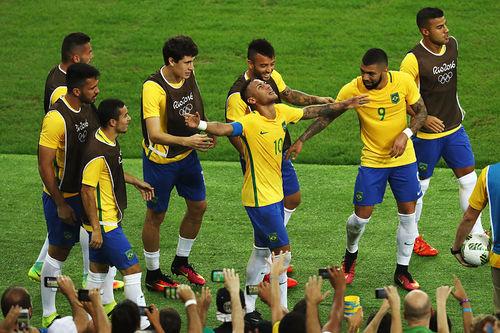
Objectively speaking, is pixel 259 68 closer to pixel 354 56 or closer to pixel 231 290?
pixel 231 290

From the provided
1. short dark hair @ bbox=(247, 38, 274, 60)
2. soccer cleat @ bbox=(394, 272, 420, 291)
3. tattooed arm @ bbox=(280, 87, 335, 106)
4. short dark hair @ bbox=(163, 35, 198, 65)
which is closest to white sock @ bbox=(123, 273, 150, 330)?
short dark hair @ bbox=(163, 35, 198, 65)

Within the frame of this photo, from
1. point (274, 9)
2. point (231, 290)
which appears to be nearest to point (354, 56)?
point (274, 9)

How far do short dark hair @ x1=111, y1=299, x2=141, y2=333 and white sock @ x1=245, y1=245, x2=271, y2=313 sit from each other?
8.17ft

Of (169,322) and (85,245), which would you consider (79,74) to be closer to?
(85,245)

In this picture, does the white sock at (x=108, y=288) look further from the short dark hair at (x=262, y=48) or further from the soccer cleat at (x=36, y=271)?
the short dark hair at (x=262, y=48)

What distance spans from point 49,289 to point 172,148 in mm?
1777

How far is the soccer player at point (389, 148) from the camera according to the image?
1107 cm

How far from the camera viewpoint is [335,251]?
12227mm

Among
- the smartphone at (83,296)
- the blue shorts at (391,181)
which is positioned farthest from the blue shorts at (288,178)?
the smartphone at (83,296)

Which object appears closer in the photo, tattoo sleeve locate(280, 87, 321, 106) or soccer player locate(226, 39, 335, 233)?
soccer player locate(226, 39, 335, 233)

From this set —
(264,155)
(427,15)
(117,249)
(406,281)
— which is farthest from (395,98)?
(117,249)

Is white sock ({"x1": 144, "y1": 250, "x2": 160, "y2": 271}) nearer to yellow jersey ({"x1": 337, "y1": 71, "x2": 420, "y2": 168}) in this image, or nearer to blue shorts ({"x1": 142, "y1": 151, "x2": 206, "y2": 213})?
blue shorts ({"x1": 142, "y1": 151, "x2": 206, "y2": 213})

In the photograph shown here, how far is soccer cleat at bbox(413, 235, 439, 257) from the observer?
12.1 meters

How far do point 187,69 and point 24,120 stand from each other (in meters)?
7.61
